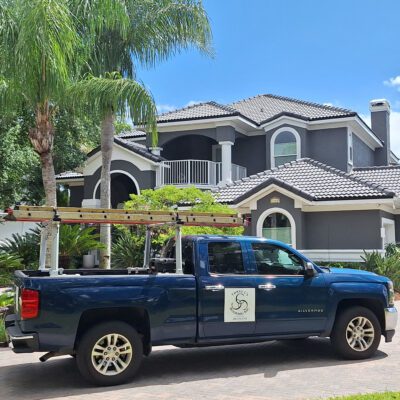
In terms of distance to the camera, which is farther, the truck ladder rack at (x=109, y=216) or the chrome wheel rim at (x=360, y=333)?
the chrome wheel rim at (x=360, y=333)

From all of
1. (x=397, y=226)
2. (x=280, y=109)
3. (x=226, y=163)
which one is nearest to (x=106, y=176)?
(x=226, y=163)

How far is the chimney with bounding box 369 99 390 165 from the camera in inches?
1166

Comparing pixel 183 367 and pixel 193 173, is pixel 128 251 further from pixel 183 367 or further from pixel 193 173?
pixel 183 367

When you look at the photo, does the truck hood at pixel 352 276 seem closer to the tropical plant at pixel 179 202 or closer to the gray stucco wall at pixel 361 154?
the tropical plant at pixel 179 202

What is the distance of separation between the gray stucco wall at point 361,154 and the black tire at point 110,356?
20.6 meters

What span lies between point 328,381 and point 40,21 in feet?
29.0

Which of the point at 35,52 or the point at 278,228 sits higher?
the point at 35,52

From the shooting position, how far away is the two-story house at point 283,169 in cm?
1909

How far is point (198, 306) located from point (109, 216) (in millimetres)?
1707

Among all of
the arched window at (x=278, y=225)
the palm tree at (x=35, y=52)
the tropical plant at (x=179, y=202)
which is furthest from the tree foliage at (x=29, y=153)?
the arched window at (x=278, y=225)

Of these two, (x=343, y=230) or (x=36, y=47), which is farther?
(x=343, y=230)

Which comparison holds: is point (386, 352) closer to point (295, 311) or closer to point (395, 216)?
point (295, 311)

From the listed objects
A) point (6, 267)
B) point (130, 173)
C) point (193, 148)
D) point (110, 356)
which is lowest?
point (110, 356)

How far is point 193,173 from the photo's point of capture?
2442 centimetres
